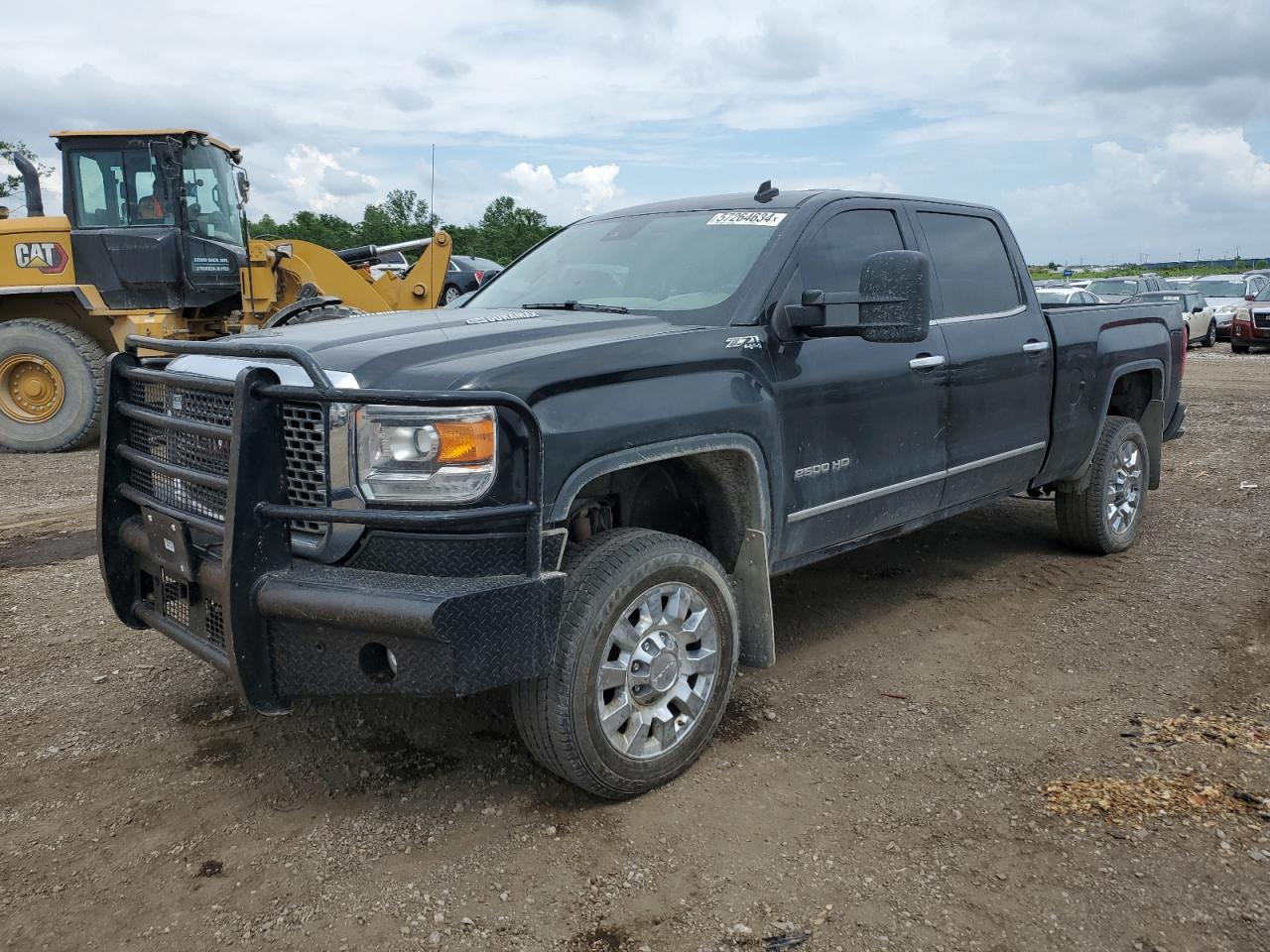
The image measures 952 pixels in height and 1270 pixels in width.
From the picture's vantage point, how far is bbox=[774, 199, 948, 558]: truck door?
374cm

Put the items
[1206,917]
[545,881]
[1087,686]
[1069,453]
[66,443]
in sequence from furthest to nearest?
[66,443] < [1069,453] < [1087,686] < [545,881] < [1206,917]

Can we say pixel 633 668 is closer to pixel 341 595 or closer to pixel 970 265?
pixel 341 595

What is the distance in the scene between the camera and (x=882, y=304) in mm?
3525

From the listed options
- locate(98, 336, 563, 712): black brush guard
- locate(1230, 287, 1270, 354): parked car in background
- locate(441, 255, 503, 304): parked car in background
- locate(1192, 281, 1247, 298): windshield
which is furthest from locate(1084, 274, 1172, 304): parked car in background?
locate(98, 336, 563, 712): black brush guard

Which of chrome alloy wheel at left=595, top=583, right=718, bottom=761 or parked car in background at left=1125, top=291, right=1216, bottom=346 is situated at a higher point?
parked car in background at left=1125, top=291, right=1216, bottom=346

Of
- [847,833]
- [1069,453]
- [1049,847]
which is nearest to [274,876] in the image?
[847,833]

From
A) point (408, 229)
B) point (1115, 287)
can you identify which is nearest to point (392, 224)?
point (408, 229)

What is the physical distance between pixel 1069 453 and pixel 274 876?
4327 mm

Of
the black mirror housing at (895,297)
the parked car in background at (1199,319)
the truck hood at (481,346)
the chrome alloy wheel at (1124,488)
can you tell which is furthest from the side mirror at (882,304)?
the parked car in background at (1199,319)

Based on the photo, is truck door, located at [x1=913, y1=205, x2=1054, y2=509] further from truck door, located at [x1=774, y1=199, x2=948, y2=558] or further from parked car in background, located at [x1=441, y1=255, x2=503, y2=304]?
parked car in background, located at [x1=441, y1=255, x2=503, y2=304]

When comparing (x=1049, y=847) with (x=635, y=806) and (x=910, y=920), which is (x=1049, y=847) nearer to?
(x=910, y=920)

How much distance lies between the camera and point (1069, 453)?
17.8 ft

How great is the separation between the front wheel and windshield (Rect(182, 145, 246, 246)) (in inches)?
345

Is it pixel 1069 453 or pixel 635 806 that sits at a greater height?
pixel 1069 453
